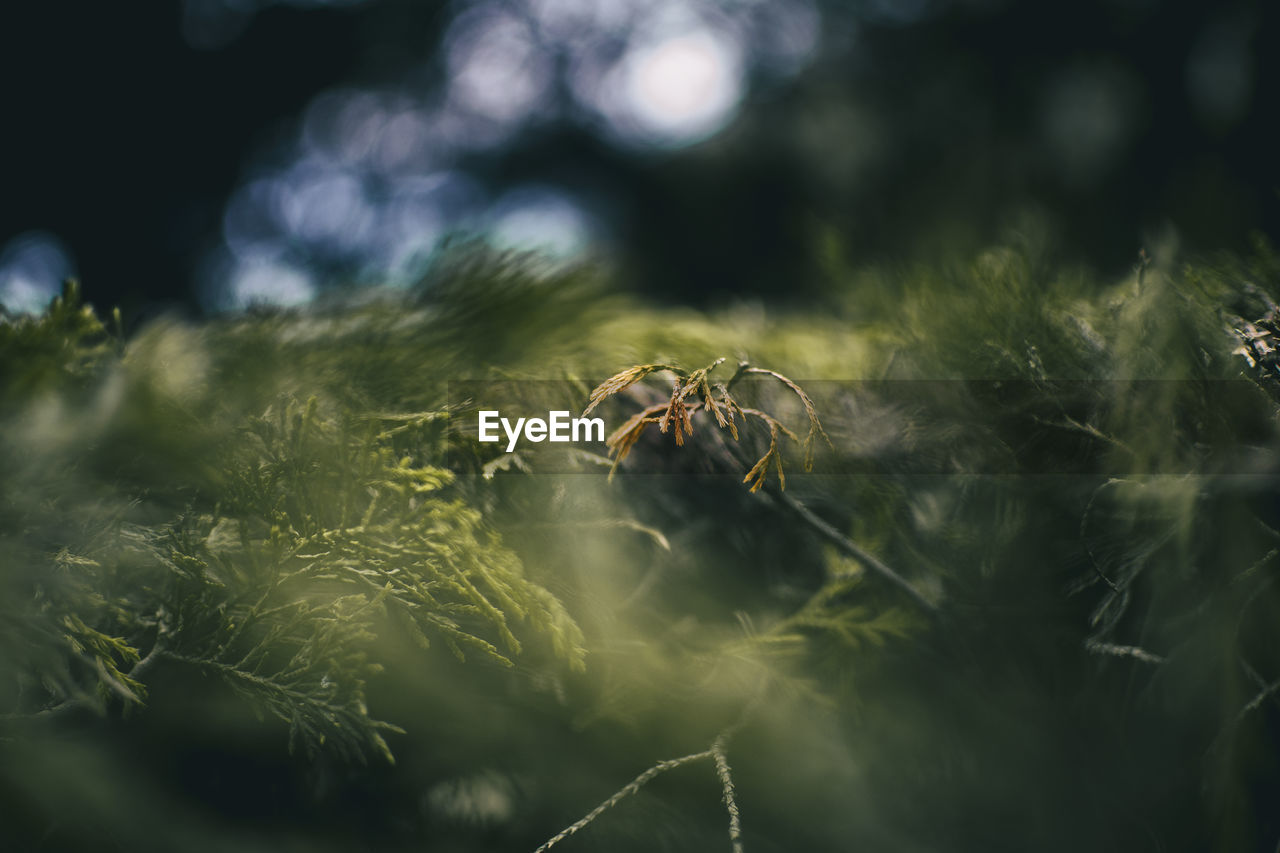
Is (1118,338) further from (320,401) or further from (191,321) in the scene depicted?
(191,321)

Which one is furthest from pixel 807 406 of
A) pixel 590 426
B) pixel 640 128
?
pixel 640 128

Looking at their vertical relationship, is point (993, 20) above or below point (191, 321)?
above

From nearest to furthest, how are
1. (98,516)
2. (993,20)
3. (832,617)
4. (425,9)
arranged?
(98,516) < (832,617) < (993,20) < (425,9)

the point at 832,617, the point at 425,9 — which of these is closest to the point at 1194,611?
the point at 832,617

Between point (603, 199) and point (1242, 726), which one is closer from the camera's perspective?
point (1242, 726)

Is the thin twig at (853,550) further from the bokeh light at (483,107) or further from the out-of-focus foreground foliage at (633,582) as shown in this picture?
the bokeh light at (483,107)

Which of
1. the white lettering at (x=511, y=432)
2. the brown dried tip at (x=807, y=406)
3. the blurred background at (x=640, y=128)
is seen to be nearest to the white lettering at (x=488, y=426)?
the white lettering at (x=511, y=432)

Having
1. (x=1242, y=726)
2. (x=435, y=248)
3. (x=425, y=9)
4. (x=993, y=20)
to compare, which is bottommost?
(x=1242, y=726)
